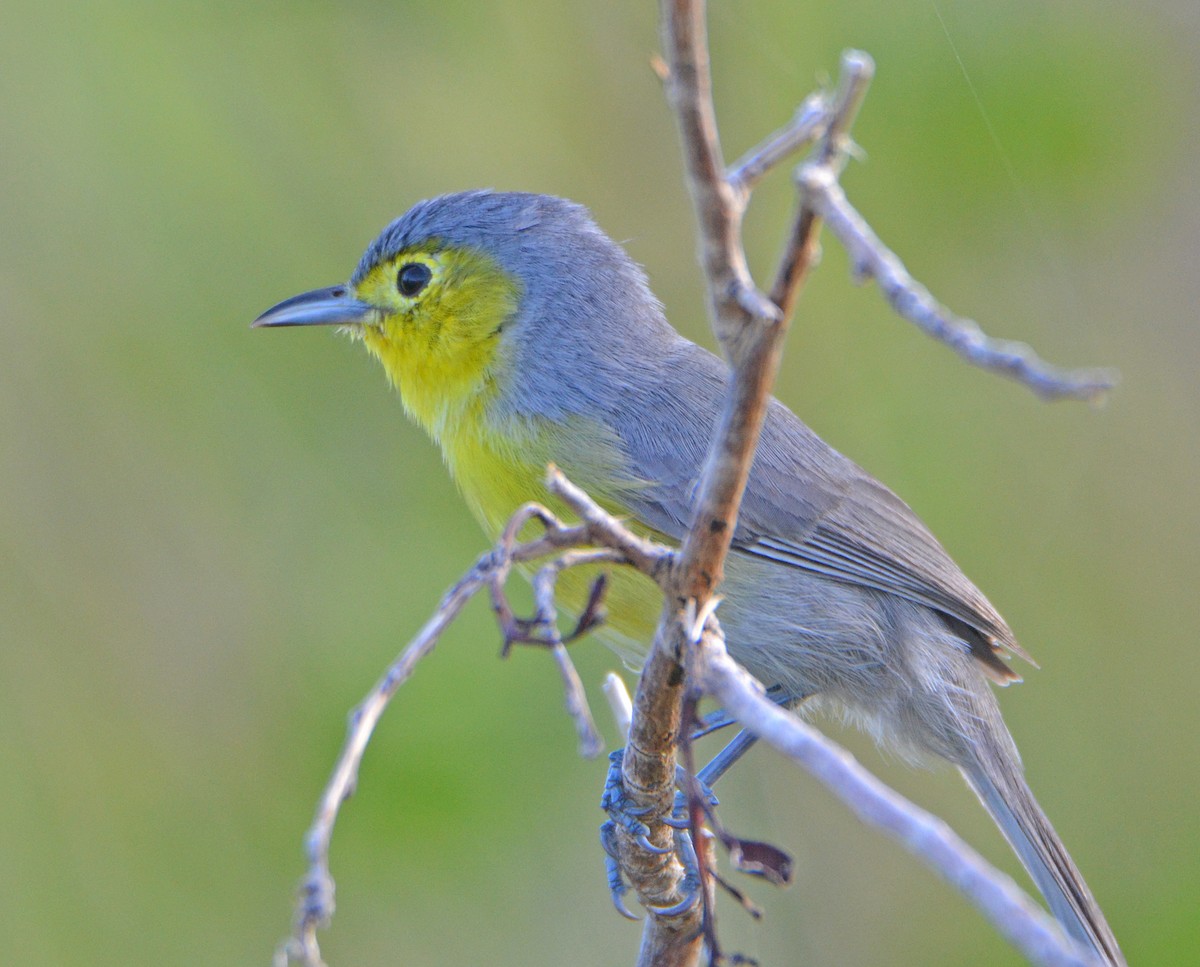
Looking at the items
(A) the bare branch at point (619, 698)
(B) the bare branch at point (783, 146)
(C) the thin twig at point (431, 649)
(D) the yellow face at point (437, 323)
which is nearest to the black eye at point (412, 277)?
(D) the yellow face at point (437, 323)

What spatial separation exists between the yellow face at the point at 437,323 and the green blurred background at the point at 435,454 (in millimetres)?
965

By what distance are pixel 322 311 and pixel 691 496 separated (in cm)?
133

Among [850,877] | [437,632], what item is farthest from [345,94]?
[437,632]

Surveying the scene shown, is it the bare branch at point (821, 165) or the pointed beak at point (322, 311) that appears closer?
the bare branch at point (821, 165)

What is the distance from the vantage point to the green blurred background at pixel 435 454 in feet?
14.8

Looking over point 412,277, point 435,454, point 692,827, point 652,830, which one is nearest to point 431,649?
point 692,827

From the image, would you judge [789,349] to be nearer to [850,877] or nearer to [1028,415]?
[1028,415]

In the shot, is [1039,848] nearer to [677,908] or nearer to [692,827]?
[677,908]

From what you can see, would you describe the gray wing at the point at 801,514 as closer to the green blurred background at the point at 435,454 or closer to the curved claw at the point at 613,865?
the curved claw at the point at 613,865

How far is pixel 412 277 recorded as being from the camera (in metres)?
3.86

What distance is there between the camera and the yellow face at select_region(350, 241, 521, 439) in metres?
3.68

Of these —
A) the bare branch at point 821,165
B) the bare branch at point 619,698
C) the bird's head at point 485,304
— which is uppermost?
the bird's head at point 485,304

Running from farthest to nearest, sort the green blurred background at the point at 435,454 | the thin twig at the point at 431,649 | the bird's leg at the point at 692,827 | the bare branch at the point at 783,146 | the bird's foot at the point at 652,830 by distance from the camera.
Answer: the green blurred background at the point at 435,454
the bird's foot at the point at 652,830
the bird's leg at the point at 692,827
the bare branch at the point at 783,146
the thin twig at the point at 431,649

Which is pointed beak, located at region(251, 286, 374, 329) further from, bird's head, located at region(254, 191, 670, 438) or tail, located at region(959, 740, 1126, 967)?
tail, located at region(959, 740, 1126, 967)
